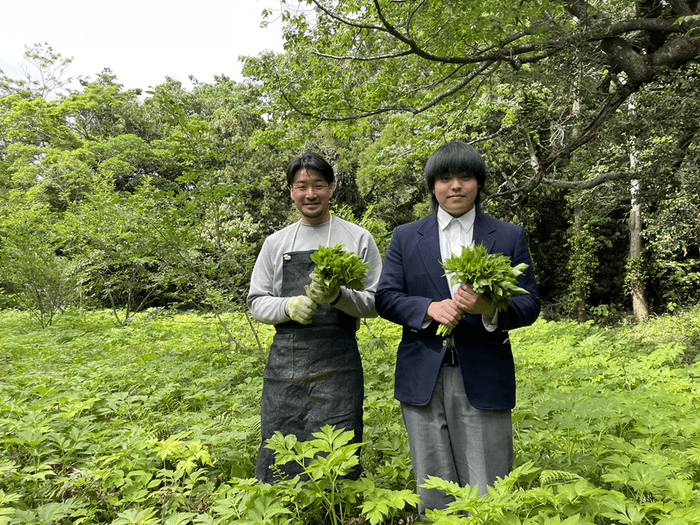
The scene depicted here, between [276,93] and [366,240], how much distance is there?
5.48 metres

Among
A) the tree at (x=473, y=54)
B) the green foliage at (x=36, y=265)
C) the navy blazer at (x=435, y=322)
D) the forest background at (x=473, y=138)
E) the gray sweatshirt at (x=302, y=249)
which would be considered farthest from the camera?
the green foliage at (x=36, y=265)

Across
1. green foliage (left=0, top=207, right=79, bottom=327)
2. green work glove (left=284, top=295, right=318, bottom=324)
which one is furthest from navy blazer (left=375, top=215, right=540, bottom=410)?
green foliage (left=0, top=207, right=79, bottom=327)

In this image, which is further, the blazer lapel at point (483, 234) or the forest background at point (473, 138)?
the forest background at point (473, 138)

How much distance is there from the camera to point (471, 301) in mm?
1603

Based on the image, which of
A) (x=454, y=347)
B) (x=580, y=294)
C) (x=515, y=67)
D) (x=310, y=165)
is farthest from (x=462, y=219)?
(x=580, y=294)

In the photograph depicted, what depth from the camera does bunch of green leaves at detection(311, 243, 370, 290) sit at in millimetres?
1893

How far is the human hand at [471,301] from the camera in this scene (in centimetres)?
160

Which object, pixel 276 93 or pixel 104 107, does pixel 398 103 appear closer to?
pixel 276 93

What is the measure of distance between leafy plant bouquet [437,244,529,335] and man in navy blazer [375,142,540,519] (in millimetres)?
164

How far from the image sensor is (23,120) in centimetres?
2234

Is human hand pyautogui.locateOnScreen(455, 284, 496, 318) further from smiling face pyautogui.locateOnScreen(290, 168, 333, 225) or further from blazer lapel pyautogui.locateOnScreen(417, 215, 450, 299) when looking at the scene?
smiling face pyautogui.locateOnScreen(290, 168, 333, 225)

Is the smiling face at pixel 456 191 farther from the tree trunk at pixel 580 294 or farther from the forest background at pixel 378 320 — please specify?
the tree trunk at pixel 580 294

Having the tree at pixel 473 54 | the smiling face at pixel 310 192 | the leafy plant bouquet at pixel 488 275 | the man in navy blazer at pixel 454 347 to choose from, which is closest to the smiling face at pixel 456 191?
the man in navy blazer at pixel 454 347

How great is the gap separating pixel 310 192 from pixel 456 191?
0.86m
